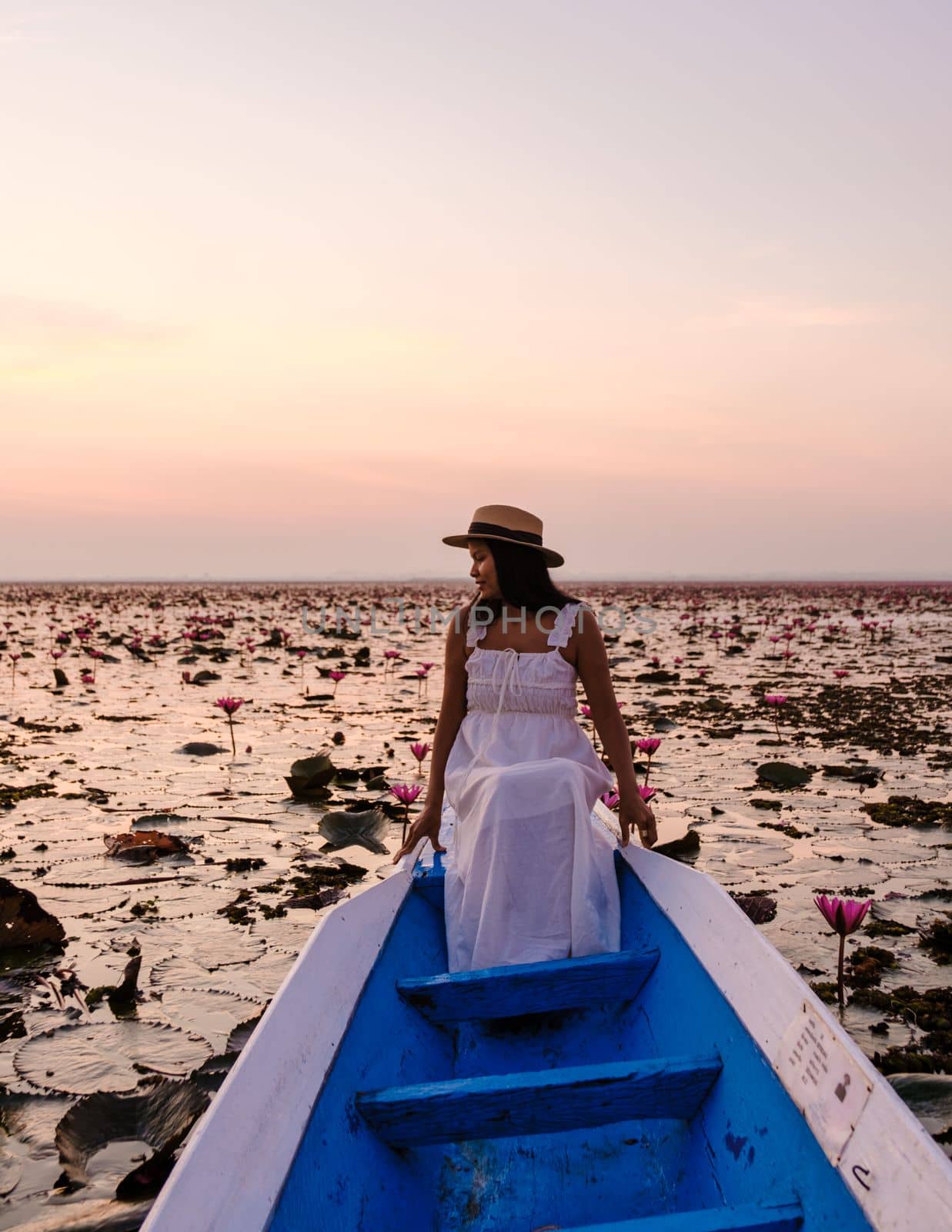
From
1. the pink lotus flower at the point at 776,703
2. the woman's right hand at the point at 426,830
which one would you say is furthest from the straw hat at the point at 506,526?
the pink lotus flower at the point at 776,703

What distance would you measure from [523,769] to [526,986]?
70 centimetres

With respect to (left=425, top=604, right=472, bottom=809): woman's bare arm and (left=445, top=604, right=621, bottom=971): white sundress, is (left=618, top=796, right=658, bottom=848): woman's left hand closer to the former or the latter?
(left=445, top=604, right=621, bottom=971): white sundress

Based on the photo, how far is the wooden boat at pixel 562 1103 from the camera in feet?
5.16

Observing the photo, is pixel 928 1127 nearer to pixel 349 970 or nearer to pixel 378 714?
pixel 349 970

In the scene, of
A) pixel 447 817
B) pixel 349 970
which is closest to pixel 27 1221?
pixel 349 970

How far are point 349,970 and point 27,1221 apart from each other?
937 mm

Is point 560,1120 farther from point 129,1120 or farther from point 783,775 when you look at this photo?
point 783,775

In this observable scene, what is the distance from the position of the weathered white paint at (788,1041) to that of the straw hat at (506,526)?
1253mm

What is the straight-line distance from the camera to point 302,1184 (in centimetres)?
171

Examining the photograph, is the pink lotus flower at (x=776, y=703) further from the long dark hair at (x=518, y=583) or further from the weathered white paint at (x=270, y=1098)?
the weathered white paint at (x=270, y=1098)

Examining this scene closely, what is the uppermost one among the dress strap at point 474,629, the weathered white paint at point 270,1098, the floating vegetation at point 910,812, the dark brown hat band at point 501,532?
the dark brown hat band at point 501,532

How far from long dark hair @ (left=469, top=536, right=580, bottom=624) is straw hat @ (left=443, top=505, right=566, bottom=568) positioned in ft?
0.07

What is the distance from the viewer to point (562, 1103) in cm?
207

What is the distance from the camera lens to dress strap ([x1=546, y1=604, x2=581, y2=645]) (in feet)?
11.3
